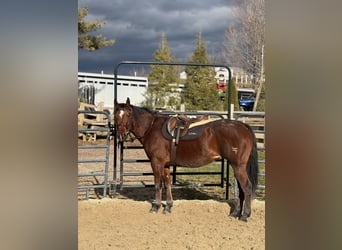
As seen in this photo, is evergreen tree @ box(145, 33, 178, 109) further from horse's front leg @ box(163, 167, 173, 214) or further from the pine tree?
horse's front leg @ box(163, 167, 173, 214)

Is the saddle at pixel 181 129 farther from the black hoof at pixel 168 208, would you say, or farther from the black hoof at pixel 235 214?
the black hoof at pixel 235 214

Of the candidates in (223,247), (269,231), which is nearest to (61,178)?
(269,231)

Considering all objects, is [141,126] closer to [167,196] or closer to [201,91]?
[167,196]

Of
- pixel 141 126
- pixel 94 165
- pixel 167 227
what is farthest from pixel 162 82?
pixel 167 227

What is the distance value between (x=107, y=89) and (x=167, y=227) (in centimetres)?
1062

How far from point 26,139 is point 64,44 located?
0.55 feet

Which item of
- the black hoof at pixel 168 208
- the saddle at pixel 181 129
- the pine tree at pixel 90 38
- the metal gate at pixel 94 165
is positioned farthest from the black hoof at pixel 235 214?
the pine tree at pixel 90 38

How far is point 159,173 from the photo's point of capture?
418 centimetres

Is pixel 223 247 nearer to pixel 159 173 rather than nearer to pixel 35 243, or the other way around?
pixel 159 173

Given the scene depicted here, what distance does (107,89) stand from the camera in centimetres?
1378

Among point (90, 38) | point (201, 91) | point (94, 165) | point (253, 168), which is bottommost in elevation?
point (94, 165)

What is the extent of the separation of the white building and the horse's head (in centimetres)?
804

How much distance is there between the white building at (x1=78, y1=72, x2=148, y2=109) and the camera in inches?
480

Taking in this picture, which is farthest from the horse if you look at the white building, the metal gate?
the white building
